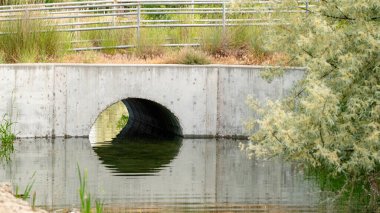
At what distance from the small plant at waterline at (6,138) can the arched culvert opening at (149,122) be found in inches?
111

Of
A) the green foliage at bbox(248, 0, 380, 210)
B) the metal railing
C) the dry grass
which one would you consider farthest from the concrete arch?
the green foliage at bbox(248, 0, 380, 210)

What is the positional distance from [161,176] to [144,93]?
507 centimetres

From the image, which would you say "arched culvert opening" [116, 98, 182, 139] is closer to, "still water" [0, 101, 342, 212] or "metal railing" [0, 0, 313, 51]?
"still water" [0, 101, 342, 212]

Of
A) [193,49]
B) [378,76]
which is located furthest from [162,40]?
[378,76]

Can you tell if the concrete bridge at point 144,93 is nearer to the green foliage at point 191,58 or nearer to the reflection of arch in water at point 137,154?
the green foliage at point 191,58

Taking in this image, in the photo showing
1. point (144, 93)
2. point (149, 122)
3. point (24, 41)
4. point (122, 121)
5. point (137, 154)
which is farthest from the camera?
point (122, 121)

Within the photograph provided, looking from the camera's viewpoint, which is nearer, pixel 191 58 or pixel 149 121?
pixel 191 58

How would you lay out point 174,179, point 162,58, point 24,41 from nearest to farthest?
point 174,179
point 24,41
point 162,58

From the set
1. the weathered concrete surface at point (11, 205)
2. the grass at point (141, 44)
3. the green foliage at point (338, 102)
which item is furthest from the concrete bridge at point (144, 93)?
the weathered concrete surface at point (11, 205)

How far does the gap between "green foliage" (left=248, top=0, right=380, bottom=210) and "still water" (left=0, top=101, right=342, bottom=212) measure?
110 centimetres

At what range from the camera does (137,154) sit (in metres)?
18.3

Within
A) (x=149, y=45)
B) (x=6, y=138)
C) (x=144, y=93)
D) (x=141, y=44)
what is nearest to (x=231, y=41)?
(x=149, y=45)

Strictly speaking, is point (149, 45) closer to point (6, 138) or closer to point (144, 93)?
point (144, 93)

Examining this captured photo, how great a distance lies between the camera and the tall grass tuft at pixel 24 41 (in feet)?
67.1
